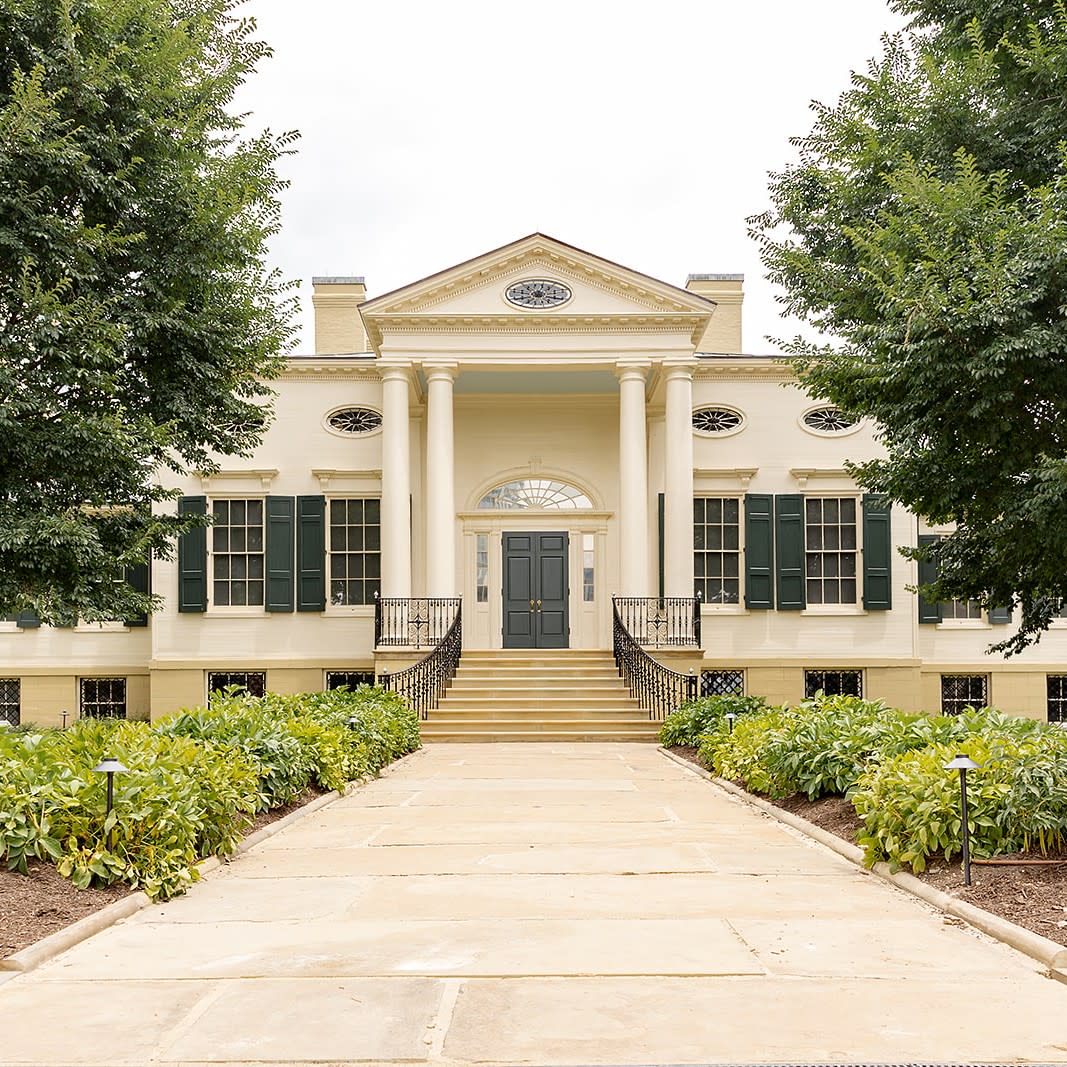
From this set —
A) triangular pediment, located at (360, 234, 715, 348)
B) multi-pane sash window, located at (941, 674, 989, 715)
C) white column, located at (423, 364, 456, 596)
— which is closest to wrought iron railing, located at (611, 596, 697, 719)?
white column, located at (423, 364, 456, 596)

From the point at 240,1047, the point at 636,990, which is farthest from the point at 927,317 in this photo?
the point at 240,1047

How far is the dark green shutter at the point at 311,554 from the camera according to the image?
75.0 feet

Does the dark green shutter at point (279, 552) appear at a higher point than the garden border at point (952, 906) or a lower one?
higher

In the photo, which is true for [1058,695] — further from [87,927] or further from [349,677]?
[87,927]

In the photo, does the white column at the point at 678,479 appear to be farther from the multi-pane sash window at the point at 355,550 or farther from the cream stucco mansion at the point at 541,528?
the multi-pane sash window at the point at 355,550

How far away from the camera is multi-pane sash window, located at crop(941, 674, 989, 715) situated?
23.5 meters

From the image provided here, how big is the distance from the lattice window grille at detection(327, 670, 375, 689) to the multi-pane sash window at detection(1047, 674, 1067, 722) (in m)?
12.9

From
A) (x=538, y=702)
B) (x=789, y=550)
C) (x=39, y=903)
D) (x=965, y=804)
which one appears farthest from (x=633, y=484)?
(x=39, y=903)

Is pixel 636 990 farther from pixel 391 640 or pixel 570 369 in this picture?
pixel 570 369

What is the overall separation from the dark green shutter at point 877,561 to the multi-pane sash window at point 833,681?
1.38 meters

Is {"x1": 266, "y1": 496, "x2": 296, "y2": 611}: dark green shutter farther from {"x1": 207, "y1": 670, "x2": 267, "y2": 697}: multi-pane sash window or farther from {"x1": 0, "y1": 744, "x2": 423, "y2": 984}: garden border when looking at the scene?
{"x1": 0, "y1": 744, "x2": 423, "y2": 984}: garden border

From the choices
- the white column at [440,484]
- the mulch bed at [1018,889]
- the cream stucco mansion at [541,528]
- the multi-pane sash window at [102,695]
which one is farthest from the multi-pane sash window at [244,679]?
the mulch bed at [1018,889]

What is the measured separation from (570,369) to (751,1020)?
18345 millimetres

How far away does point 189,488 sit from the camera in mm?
23031
